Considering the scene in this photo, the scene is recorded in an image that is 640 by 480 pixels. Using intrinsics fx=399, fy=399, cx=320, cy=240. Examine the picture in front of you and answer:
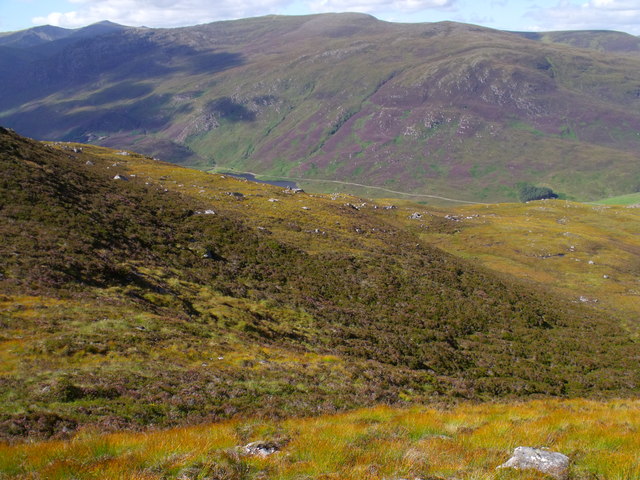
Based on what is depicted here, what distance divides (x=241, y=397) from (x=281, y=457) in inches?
354

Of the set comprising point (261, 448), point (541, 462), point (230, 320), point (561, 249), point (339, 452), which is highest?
point (541, 462)

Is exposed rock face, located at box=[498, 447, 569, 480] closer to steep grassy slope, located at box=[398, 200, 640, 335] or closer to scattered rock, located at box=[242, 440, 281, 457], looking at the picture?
scattered rock, located at box=[242, 440, 281, 457]

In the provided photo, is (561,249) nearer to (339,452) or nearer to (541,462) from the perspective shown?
(541,462)

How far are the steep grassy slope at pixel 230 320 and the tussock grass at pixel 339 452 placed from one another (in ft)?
14.5

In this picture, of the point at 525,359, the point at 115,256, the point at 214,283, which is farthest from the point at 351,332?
the point at 115,256

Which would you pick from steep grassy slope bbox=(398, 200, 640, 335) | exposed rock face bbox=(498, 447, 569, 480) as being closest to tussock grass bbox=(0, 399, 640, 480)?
exposed rock face bbox=(498, 447, 569, 480)

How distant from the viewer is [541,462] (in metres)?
9.57

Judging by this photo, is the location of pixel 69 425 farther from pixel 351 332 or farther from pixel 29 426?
pixel 351 332

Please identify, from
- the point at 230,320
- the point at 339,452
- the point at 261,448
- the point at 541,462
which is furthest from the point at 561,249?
the point at 261,448

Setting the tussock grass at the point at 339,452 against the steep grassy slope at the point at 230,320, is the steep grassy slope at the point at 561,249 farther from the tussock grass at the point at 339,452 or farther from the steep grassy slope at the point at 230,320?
the tussock grass at the point at 339,452

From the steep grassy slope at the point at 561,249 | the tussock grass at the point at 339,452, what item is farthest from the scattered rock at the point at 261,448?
the steep grassy slope at the point at 561,249

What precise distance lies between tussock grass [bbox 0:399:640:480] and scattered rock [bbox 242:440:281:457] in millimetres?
252

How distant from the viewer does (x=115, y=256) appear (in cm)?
3338

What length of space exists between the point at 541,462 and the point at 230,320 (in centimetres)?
2358
